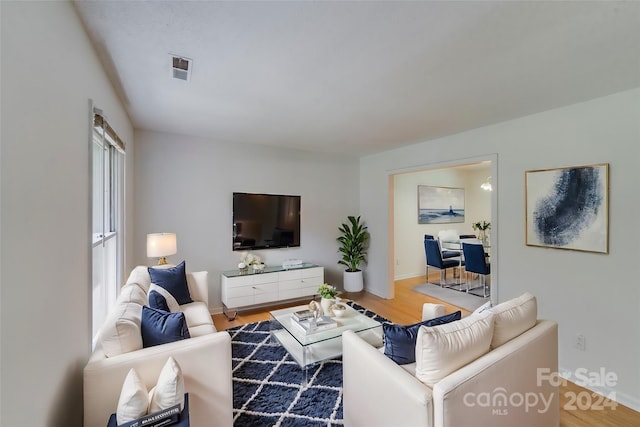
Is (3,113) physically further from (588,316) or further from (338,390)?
(588,316)

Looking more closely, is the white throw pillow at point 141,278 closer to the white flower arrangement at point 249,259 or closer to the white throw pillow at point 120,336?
the white throw pillow at point 120,336

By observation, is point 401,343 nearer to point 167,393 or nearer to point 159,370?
point 167,393

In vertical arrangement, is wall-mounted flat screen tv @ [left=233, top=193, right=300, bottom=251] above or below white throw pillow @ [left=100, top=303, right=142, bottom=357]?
above

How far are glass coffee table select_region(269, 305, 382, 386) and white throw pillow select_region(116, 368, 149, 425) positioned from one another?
1.23m

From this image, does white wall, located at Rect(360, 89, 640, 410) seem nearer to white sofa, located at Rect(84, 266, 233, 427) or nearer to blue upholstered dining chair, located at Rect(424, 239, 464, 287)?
blue upholstered dining chair, located at Rect(424, 239, 464, 287)

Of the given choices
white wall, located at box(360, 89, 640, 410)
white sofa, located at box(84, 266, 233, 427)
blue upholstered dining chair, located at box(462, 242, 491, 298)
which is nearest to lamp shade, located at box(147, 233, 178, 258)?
white sofa, located at box(84, 266, 233, 427)

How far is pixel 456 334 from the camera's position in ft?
4.57

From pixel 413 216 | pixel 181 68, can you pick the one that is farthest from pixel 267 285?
pixel 413 216

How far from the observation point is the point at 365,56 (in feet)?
5.73

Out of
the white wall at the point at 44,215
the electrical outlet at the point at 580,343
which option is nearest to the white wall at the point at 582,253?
the electrical outlet at the point at 580,343

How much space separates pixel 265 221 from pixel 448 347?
3.27 metres

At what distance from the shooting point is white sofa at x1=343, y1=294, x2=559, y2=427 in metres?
1.22

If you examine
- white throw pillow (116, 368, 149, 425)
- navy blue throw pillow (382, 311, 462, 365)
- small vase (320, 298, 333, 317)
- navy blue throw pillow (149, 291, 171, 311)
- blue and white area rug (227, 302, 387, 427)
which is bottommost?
blue and white area rug (227, 302, 387, 427)

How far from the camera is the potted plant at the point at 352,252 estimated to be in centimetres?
471
